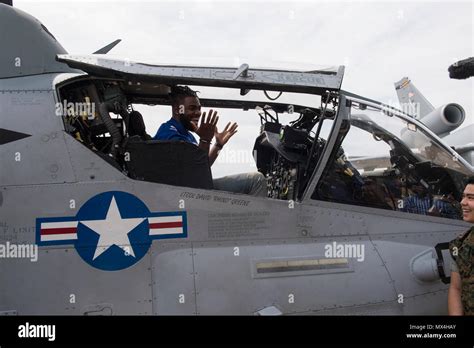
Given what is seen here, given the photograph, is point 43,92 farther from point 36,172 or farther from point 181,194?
point 181,194

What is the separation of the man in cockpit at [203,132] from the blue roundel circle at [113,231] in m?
0.80

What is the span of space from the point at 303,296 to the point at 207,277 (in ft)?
2.47

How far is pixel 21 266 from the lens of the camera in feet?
11.0

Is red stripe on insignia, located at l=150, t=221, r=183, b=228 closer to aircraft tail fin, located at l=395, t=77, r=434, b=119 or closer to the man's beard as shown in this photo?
the man's beard

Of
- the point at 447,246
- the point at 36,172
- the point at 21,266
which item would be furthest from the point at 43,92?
the point at 447,246

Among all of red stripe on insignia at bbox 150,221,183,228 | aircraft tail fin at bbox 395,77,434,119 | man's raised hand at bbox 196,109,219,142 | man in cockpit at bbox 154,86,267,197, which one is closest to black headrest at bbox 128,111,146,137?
man in cockpit at bbox 154,86,267,197

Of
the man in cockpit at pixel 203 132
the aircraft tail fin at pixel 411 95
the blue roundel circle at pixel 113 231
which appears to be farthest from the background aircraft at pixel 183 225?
the aircraft tail fin at pixel 411 95

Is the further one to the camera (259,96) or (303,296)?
(259,96)

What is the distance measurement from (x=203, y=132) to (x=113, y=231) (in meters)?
1.24

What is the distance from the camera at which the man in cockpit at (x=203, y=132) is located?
13.0ft

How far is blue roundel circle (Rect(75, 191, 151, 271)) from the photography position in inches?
133

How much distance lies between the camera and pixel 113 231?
134 inches

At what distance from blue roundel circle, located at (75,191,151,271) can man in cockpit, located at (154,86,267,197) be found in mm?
798

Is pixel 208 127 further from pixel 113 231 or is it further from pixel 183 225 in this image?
pixel 113 231
